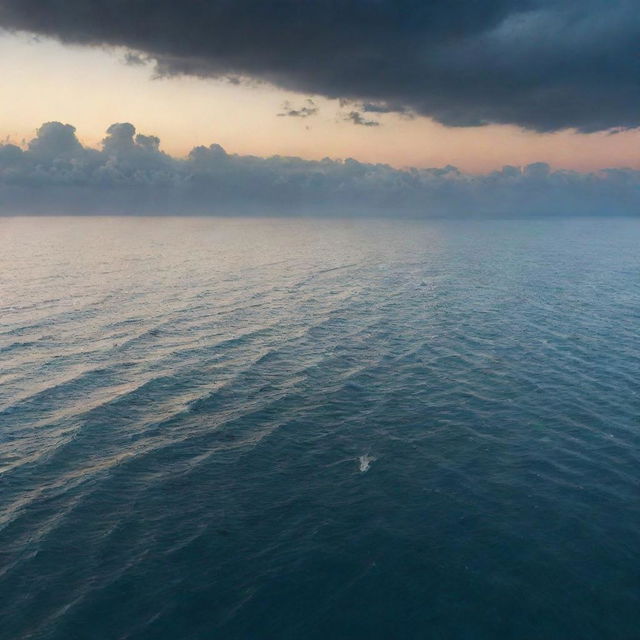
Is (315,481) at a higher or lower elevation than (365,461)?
lower

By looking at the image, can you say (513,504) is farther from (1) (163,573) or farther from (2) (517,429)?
(1) (163,573)

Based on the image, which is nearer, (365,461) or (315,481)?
(315,481)

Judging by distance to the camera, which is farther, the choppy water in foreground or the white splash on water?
the white splash on water

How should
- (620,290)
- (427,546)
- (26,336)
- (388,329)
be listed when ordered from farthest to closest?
(620,290) < (388,329) < (26,336) < (427,546)

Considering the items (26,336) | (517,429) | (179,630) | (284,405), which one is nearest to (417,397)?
(517,429)
